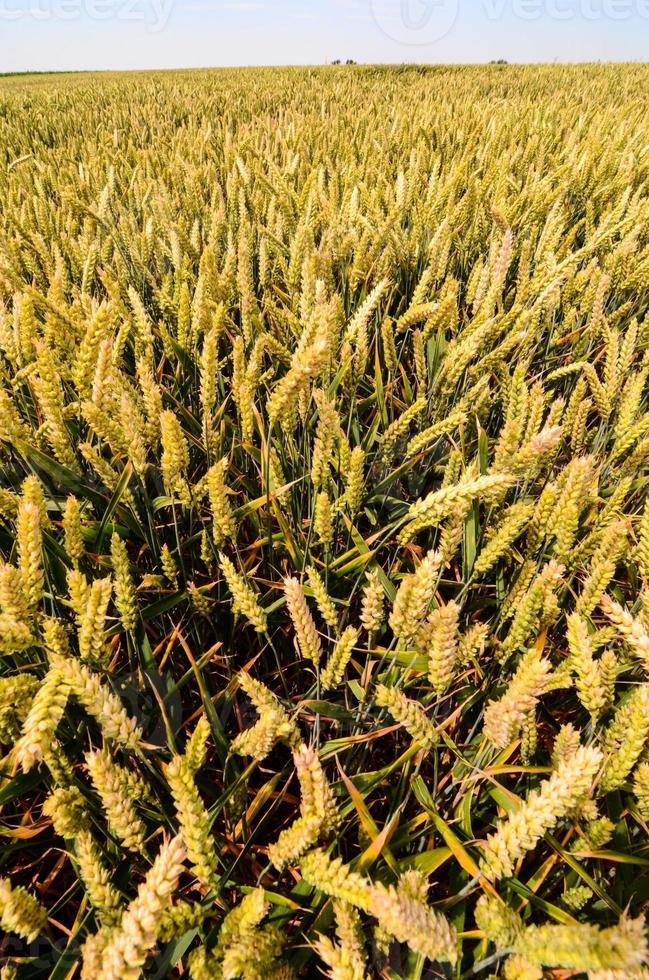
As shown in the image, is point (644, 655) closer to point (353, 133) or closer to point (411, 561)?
point (411, 561)

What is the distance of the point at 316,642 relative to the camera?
0.74 metres

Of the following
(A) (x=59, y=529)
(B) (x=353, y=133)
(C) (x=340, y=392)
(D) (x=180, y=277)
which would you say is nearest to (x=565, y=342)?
(C) (x=340, y=392)

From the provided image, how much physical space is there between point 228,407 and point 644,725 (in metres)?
1.38

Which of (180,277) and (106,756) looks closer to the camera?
(106,756)

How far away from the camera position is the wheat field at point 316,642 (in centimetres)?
58

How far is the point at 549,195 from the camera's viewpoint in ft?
7.01

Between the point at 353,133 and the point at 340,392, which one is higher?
the point at 353,133

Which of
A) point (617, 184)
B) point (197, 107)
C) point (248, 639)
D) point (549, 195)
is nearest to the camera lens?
point (248, 639)

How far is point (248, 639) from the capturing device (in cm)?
121

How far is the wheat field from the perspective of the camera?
58cm

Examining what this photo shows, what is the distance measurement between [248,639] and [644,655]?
0.80 m

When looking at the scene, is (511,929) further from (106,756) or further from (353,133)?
(353,133)

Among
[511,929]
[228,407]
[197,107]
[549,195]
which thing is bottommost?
[511,929]

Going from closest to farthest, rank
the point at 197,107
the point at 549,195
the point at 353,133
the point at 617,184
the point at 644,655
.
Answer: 1. the point at 644,655
2. the point at 549,195
3. the point at 617,184
4. the point at 353,133
5. the point at 197,107
